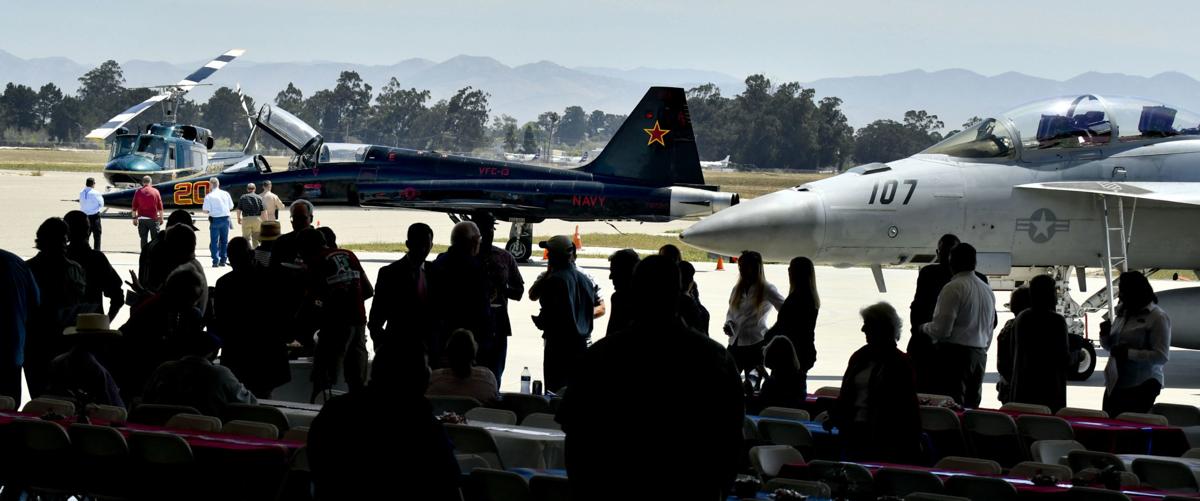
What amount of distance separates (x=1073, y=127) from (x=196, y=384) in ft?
30.9

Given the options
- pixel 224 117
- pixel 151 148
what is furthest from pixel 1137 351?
pixel 224 117

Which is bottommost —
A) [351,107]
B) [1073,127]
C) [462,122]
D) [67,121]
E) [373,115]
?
[1073,127]

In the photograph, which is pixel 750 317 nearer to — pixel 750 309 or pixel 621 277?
pixel 750 309

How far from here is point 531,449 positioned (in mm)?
6195

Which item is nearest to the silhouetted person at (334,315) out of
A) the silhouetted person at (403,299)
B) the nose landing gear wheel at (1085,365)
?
the silhouetted person at (403,299)

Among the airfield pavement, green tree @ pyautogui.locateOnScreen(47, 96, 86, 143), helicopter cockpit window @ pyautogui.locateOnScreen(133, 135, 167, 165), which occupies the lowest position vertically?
the airfield pavement

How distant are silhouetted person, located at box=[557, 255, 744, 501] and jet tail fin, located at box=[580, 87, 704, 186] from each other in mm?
22449

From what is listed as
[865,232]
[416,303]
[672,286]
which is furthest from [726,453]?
[865,232]

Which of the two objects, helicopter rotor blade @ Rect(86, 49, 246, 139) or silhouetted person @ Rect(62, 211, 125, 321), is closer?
silhouetted person @ Rect(62, 211, 125, 321)

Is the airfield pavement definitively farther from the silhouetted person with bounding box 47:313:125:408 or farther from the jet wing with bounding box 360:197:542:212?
the silhouetted person with bounding box 47:313:125:408

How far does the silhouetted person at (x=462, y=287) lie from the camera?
31.4 feet

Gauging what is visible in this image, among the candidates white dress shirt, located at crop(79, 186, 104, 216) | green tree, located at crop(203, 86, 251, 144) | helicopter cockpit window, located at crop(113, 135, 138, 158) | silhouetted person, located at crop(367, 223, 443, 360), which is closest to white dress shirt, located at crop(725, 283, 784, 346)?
silhouetted person, located at crop(367, 223, 443, 360)

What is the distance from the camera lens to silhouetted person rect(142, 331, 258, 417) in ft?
22.3

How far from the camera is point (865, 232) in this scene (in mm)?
13070
